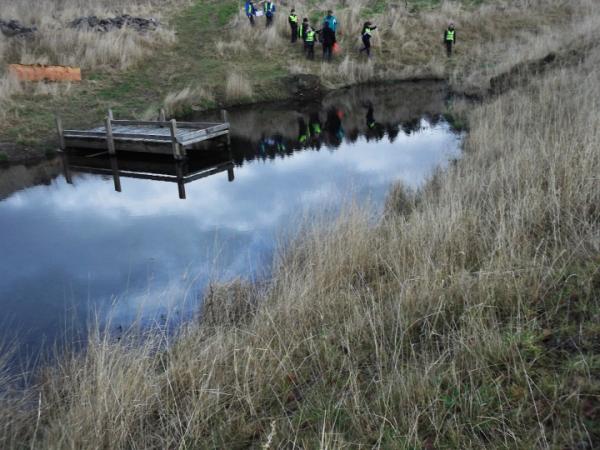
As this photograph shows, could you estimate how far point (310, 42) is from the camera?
→ 67.4 feet

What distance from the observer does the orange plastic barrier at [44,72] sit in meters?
15.9

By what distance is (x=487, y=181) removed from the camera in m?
6.30

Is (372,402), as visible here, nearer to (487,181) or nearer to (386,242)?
(386,242)

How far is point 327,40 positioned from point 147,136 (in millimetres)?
10635

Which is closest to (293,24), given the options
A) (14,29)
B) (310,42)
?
(310,42)

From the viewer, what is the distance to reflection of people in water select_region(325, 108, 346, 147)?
553 inches

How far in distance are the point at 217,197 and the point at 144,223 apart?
1628 millimetres

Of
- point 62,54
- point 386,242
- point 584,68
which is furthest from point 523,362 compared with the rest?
point 62,54

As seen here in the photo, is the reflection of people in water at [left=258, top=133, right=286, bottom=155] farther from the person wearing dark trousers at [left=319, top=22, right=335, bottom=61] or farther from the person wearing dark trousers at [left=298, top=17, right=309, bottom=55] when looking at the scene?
the person wearing dark trousers at [left=298, top=17, right=309, bottom=55]

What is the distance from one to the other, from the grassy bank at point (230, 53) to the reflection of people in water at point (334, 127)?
2826 mm

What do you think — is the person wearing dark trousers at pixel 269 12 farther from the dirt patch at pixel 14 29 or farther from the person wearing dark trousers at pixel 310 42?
the dirt patch at pixel 14 29

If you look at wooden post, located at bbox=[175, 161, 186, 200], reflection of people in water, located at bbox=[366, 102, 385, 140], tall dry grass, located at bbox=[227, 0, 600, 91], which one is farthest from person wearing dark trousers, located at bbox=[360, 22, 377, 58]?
Answer: wooden post, located at bbox=[175, 161, 186, 200]

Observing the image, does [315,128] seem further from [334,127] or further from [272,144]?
[272,144]

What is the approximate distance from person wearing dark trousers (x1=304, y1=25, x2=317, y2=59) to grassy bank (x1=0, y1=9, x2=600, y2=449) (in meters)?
16.5
